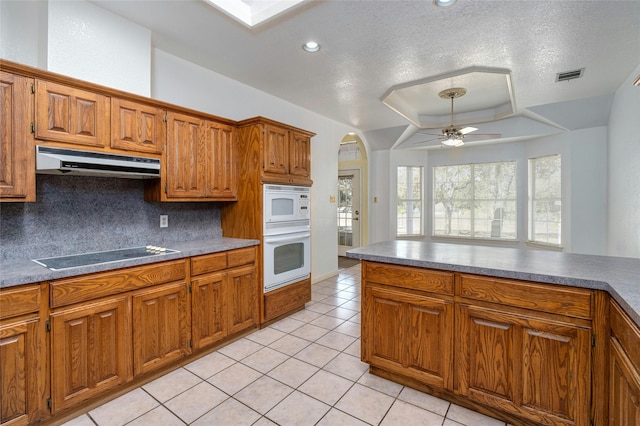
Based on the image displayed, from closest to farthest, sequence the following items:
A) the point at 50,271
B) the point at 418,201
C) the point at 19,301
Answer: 1. the point at 19,301
2. the point at 50,271
3. the point at 418,201

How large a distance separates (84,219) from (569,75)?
5.09 metres

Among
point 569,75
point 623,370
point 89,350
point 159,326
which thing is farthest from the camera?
point 569,75

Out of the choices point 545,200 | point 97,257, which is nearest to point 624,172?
point 545,200

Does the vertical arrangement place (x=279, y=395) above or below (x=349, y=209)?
below

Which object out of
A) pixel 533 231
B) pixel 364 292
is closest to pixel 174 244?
pixel 364 292

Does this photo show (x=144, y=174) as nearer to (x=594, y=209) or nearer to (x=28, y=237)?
(x=28, y=237)

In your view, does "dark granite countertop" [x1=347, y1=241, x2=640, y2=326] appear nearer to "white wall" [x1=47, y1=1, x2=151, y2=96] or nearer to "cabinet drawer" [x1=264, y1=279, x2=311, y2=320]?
"cabinet drawer" [x1=264, y1=279, x2=311, y2=320]

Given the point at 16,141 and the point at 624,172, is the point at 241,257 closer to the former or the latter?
the point at 16,141

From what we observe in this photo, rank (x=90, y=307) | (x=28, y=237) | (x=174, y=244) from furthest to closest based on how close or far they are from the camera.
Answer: (x=174, y=244), (x=28, y=237), (x=90, y=307)

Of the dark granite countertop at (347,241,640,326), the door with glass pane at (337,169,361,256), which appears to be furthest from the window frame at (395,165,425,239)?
the dark granite countertop at (347,241,640,326)

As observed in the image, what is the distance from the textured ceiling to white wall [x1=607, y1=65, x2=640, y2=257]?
31 cm

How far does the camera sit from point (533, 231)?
5.86 m

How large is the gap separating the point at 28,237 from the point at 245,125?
1996 millimetres

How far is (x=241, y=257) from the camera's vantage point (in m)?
2.90
